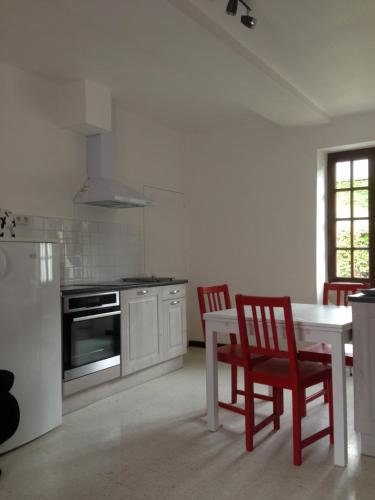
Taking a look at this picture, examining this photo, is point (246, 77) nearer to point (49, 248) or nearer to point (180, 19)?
point (180, 19)

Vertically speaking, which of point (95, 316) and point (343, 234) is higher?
point (343, 234)

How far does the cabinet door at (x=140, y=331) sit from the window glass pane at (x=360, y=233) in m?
2.21

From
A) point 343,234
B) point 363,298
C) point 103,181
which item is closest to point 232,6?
point 363,298

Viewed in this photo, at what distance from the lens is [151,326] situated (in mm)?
4059

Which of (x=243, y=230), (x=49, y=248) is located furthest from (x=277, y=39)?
(x=243, y=230)

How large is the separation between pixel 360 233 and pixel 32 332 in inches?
136

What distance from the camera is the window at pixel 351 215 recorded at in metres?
4.69

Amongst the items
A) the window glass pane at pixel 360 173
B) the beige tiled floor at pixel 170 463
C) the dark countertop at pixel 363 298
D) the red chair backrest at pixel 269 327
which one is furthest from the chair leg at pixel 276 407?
the window glass pane at pixel 360 173

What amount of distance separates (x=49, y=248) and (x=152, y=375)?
5.83 ft

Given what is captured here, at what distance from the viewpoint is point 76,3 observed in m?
2.46

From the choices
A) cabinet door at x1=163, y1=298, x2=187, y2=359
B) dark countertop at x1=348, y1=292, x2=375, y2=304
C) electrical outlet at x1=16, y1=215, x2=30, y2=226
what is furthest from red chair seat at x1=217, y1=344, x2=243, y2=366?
electrical outlet at x1=16, y1=215, x2=30, y2=226

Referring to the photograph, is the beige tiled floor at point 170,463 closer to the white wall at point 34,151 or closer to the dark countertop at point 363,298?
the dark countertop at point 363,298

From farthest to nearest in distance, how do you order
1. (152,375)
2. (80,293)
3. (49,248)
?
(152,375), (80,293), (49,248)

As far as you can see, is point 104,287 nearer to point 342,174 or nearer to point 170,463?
point 170,463
